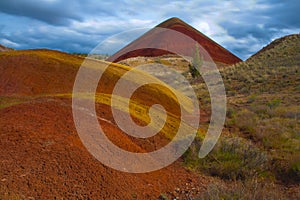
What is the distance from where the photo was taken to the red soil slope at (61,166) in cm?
476

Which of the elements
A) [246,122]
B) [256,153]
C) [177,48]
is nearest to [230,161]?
[256,153]

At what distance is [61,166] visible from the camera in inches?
206

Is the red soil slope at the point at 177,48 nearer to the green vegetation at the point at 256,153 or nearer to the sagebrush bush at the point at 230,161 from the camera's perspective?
the green vegetation at the point at 256,153

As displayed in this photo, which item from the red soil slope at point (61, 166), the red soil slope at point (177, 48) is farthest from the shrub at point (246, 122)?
the red soil slope at point (177, 48)

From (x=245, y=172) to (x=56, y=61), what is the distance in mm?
12052

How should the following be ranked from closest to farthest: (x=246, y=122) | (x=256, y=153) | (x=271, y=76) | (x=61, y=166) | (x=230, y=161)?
(x=61, y=166) < (x=230, y=161) < (x=256, y=153) < (x=246, y=122) < (x=271, y=76)

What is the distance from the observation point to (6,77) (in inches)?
530

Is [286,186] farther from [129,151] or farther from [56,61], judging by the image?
[56,61]

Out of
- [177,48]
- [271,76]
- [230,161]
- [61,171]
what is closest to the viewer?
[61,171]

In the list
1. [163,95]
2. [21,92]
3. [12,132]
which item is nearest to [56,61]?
[21,92]

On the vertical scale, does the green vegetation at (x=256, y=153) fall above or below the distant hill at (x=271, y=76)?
below

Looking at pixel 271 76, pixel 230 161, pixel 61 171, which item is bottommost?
pixel 230 161

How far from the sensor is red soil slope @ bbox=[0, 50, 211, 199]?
4762 mm

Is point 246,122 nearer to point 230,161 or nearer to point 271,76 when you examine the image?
point 230,161
